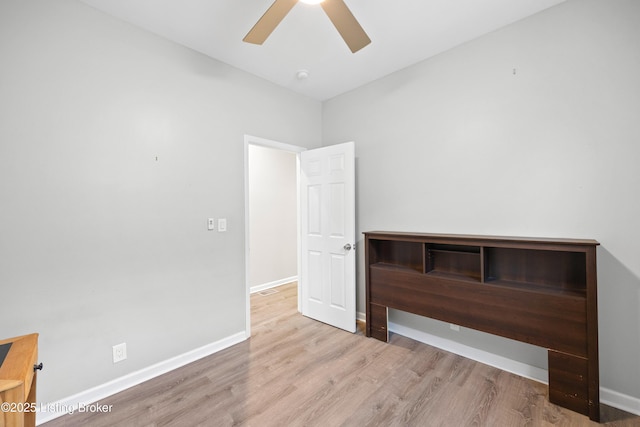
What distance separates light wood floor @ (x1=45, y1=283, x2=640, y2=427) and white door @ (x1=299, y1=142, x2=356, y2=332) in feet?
1.62

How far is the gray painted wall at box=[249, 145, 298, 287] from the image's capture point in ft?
14.6

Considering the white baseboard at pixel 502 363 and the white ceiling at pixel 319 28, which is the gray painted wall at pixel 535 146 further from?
the white ceiling at pixel 319 28

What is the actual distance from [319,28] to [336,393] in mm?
2760

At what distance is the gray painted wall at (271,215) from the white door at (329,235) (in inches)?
52.2

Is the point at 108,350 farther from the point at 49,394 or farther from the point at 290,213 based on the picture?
the point at 290,213

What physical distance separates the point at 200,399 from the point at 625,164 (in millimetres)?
3228

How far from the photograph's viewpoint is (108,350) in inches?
78.4

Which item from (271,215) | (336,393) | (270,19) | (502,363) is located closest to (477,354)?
(502,363)

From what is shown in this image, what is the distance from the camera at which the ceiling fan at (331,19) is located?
1.53 m

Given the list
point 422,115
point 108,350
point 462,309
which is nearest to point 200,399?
point 108,350

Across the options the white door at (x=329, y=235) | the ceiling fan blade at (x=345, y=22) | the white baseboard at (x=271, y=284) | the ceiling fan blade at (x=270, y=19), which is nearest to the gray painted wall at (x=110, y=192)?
the white door at (x=329, y=235)

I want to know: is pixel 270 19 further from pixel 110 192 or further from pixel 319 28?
pixel 110 192

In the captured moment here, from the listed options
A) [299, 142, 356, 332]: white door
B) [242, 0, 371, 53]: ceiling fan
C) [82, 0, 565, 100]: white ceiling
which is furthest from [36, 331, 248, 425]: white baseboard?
[82, 0, 565, 100]: white ceiling

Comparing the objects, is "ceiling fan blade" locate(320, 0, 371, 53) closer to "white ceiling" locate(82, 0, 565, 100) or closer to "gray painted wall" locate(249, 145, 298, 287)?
"white ceiling" locate(82, 0, 565, 100)
